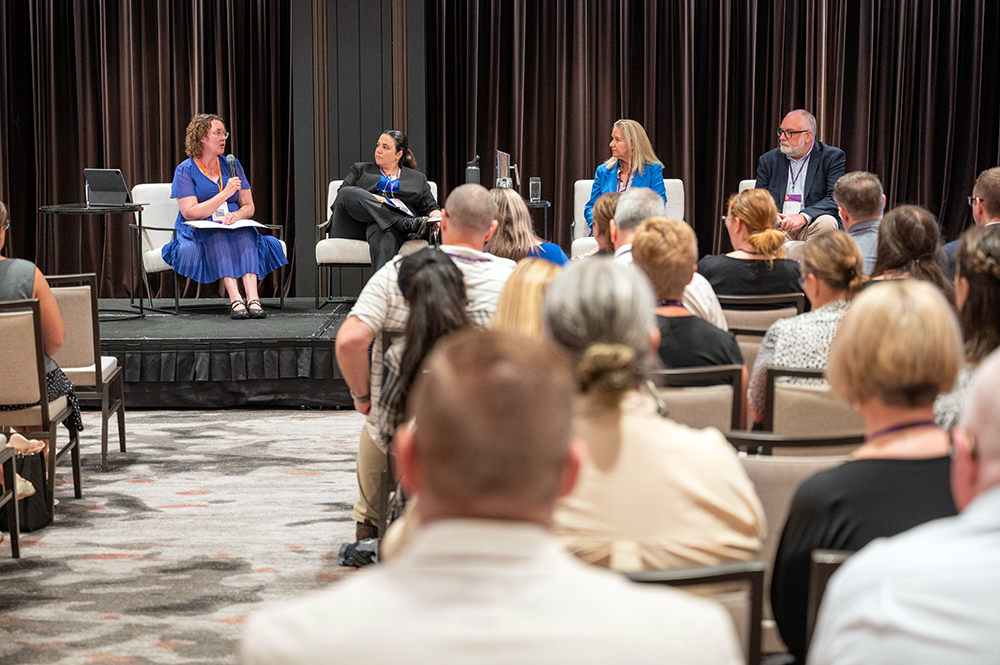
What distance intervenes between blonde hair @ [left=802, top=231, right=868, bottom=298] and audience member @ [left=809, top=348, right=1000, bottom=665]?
1562mm

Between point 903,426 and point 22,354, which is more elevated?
point 903,426

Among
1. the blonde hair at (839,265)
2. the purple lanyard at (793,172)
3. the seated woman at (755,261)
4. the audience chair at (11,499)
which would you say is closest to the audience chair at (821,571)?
the blonde hair at (839,265)

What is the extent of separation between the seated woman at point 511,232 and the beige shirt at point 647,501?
2434 mm

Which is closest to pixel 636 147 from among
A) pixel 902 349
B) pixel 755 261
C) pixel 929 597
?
pixel 755 261

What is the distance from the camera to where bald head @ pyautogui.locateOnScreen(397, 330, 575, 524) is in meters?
0.83

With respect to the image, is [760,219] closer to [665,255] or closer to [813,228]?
[665,255]

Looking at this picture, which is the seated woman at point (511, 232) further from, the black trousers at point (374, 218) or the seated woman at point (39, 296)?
the black trousers at point (374, 218)

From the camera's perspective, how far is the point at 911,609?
975 millimetres

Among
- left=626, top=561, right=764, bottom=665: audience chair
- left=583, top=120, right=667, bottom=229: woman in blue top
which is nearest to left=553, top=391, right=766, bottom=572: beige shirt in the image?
left=626, top=561, right=764, bottom=665: audience chair

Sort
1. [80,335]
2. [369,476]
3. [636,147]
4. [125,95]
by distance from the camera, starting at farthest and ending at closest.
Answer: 1. [125,95]
2. [636,147]
3. [80,335]
4. [369,476]

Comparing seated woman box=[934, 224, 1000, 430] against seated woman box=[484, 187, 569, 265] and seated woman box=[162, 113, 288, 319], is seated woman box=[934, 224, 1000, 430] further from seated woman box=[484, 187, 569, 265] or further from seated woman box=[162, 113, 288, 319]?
seated woman box=[162, 113, 288, 319]

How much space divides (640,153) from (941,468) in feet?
15.2

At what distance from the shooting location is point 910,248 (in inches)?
112

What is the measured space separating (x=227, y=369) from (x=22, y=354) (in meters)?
2.15
